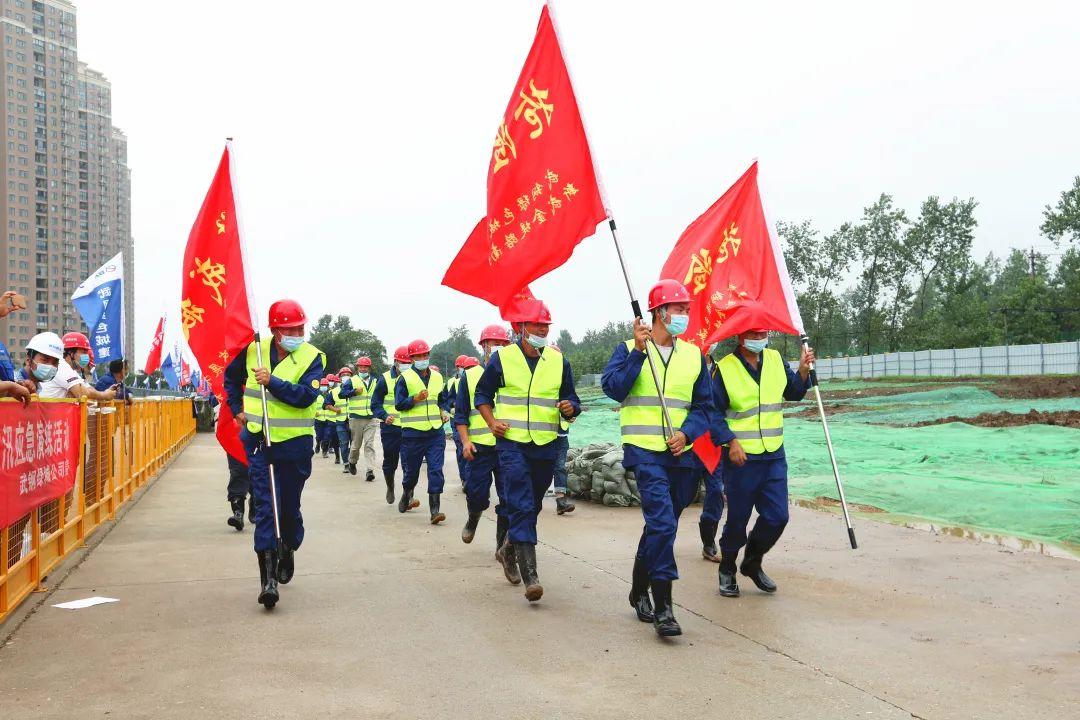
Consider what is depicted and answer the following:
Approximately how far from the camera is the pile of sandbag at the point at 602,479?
1152 centimetres

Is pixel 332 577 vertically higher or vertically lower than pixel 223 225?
lower

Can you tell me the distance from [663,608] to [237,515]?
605 cm

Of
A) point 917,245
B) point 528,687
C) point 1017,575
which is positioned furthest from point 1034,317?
point 528,687

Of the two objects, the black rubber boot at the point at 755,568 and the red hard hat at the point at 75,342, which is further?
the red hard hat at the point at 75,342

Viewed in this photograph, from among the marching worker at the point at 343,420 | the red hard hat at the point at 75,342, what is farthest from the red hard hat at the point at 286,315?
the marching worker at the point at 343,420

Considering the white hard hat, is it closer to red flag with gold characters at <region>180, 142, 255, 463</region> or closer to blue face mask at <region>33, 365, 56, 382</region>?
blue face mask at <region>33, 365, 56, 382</region>

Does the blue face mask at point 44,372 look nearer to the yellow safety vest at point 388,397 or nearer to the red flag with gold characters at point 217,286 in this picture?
the red flag with gold characters at point 217,286

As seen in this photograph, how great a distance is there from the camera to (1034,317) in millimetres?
54875

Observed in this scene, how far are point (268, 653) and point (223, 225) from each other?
340cm

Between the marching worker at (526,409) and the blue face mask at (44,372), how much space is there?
3.91 meters

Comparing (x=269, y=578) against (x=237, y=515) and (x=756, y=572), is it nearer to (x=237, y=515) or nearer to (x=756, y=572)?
(x=756, y=572)

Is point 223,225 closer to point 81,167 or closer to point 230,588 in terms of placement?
point 230,588

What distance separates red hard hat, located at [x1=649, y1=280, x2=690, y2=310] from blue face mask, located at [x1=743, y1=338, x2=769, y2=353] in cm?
93

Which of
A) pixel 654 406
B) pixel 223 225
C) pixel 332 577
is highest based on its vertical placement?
pixel 223 225
